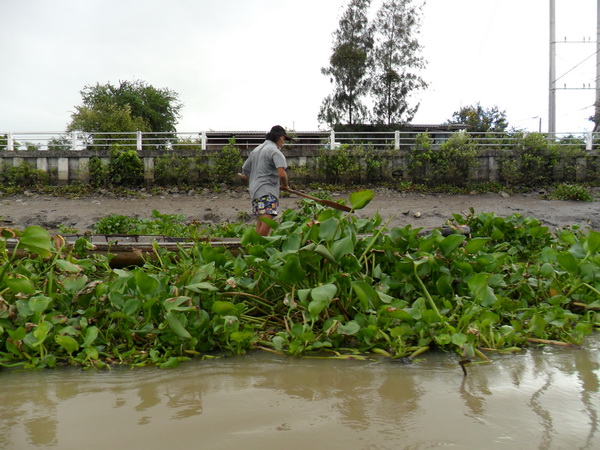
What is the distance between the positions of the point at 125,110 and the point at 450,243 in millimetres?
20143

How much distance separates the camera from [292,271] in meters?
3.06

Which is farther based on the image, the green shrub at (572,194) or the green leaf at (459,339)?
the green shrub at (572,194)

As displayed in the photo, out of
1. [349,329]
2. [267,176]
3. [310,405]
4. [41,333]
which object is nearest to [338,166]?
[267,176]

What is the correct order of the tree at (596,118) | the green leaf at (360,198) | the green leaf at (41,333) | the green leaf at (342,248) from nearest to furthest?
1. the green leaf at (41,333)
2. the green leaf at (342,248)
3. the green leaf at (360,198)
4. the tree at (596,118)

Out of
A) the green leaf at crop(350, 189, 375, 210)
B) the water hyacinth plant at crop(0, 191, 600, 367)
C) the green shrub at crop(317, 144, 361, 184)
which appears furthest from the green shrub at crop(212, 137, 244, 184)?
the green leaf at crop(350, 189, 375, 210)

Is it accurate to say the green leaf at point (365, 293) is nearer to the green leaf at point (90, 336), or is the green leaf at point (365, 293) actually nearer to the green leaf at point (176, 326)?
the green leaf at point (176, 326)

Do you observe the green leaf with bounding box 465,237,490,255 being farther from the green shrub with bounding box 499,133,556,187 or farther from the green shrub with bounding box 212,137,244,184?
the green shrub with bounding box 499,133,556,187

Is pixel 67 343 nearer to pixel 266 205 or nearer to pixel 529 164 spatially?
pixel 266 205

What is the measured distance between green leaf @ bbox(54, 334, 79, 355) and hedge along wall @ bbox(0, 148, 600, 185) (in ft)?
41.1

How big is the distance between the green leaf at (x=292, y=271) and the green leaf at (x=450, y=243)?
1057mm

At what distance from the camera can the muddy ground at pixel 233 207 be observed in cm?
1068

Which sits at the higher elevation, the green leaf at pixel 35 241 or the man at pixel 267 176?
the man at pixel 267 176

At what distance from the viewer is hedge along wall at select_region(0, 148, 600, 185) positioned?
14.8m

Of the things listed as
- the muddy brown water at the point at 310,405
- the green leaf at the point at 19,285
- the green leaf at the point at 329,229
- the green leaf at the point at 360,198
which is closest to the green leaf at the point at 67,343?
the muddy brown water at the point at 310,405
